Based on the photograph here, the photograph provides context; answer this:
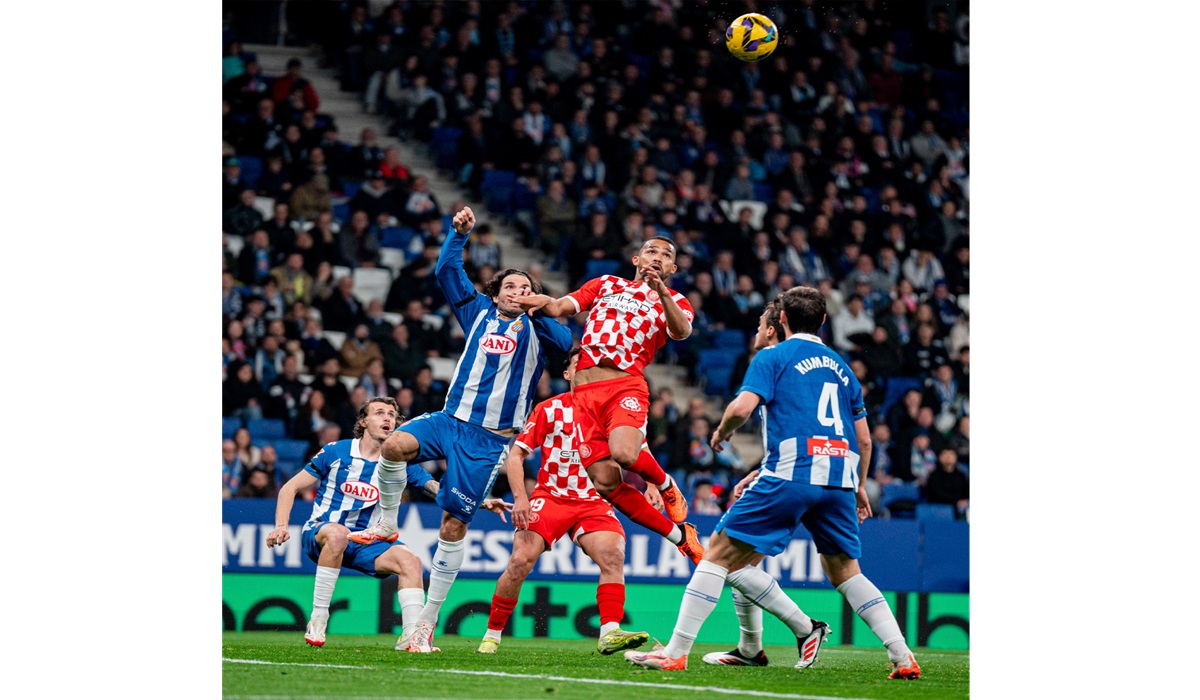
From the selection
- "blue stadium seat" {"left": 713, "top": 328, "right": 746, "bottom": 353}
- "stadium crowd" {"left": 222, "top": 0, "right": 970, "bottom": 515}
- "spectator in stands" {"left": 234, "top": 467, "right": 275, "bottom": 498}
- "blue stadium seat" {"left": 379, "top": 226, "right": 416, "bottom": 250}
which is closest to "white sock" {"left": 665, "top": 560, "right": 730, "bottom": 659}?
"stadium crowd" {"left": 222, "top": 0, "right": 970, "bottom": 515}

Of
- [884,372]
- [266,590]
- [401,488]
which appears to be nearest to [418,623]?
[401,488]

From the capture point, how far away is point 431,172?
40.7ft

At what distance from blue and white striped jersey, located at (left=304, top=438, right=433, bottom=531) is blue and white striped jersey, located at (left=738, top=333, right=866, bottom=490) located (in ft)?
8.60

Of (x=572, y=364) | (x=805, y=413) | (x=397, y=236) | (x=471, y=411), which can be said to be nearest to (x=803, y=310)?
(x=805, y=413)

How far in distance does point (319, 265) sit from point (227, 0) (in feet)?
8.62

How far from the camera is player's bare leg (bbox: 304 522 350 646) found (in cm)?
715

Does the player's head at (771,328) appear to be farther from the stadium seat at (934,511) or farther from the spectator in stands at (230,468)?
the spectator in stands at (230,468)

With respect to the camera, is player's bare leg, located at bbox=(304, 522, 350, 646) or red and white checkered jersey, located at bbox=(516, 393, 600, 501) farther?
player's bare leg, located at bbox=(304, 522, 350, 646)

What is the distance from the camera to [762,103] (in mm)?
12719

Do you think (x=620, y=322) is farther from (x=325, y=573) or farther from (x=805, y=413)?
(x=325, y=573)

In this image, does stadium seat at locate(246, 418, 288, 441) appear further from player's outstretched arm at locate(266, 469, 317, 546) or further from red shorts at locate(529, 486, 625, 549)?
red shorts at locate(529, 486, 625, 549)

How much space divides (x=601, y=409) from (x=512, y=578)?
3.39ft

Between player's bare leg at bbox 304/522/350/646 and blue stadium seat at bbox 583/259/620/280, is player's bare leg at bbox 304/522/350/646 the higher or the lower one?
the lower one

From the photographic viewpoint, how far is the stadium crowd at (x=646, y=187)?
10398mm
